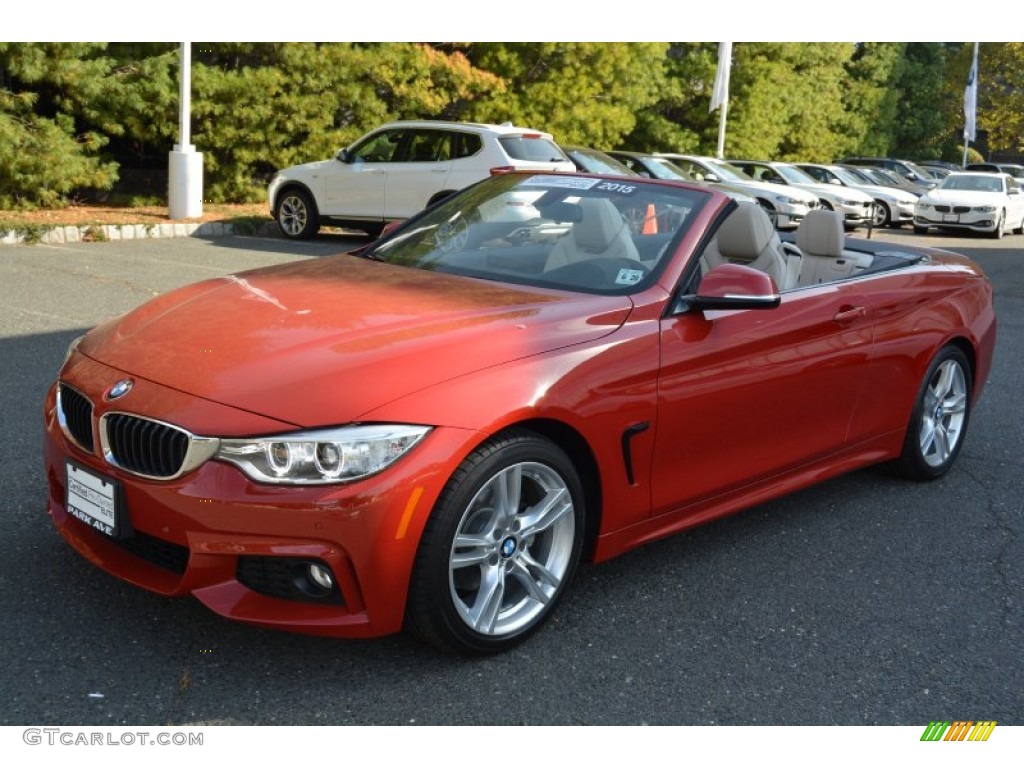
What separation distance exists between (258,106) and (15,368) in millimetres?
11389

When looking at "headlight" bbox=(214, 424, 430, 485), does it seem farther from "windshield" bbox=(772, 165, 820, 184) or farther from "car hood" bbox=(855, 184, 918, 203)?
"car hood" bbox=(855, 184, 918, 203)

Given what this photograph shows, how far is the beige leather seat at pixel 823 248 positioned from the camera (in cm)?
562

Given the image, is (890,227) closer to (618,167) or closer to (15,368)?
(618,167)

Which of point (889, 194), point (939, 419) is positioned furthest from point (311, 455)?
point (889, 194)

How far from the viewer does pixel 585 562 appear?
3943 millimetres

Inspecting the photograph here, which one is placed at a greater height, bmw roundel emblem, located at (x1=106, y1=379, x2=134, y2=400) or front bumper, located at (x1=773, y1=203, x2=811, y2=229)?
bmw roundel emblem, located at (x1=106, y1=379, x2=134, y2=400)

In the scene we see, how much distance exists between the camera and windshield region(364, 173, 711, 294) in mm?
4309

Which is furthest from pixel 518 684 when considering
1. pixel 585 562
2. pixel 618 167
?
pixel 618 167

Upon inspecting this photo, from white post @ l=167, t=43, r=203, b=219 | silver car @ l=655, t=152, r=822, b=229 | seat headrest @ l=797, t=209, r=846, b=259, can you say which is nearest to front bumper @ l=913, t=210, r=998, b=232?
silver car @ l=655, t=152, r=822, b=229

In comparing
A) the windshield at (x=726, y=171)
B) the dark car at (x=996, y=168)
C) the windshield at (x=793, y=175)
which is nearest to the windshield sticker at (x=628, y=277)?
the windshield at (x=726, y=171)

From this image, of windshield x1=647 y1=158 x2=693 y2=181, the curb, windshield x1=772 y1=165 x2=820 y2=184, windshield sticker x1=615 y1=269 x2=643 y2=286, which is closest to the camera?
windshield sticker x1=615 y1=269 x2=643 y2=286

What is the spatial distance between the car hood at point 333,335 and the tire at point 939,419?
86.8 inches

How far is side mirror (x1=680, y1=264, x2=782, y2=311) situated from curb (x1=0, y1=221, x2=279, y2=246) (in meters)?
10.6

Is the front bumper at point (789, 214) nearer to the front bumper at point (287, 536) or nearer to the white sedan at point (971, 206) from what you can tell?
the white sedan at point (971, 206)
